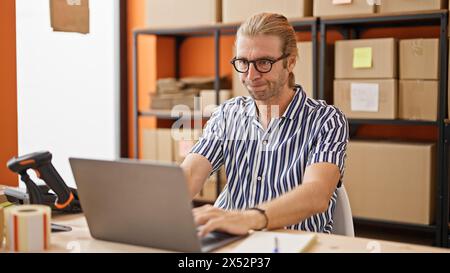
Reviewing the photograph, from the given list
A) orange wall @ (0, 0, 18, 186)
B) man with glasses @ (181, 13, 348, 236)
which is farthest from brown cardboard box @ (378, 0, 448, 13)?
orange wall @ (0, 0, 18, 186)

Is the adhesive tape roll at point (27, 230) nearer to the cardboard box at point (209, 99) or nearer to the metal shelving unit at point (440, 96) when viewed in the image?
the metal shelving unit at point (440, 96)

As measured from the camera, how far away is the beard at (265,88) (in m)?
1.95

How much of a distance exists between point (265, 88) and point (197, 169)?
1.10 ft

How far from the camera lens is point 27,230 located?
134cm

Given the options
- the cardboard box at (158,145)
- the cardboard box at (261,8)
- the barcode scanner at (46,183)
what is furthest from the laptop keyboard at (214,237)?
the cardboard box at (158,145)

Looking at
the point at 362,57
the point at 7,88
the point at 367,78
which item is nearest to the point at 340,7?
the point at 362,57

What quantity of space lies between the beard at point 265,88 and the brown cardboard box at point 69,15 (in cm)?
63

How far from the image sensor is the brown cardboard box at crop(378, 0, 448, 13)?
3010mm

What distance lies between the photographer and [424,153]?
3.09 m

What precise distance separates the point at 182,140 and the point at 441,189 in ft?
5.05

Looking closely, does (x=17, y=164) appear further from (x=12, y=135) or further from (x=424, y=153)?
(x=424, y=153)

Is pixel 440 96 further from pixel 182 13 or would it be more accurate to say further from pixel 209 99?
pixel 182 13

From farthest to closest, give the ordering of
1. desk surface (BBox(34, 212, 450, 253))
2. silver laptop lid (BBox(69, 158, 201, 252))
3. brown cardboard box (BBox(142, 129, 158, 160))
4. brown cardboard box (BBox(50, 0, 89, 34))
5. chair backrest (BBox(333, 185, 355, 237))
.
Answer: brown cardboard box (BBox(142, 129, 158, 160)) → brown cardboard box (BBox(50, 0, 89, 34)) → chair backrest (BBox(333, 185, 355, 237)) → desk surface (BBox(34, 212, 450, 253)) → silver laptop lid (BBox(69, 158, 201, 252))

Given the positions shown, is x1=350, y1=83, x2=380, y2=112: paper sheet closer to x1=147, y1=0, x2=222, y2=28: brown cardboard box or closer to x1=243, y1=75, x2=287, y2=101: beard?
x1=147, y1=0, x2=222, y2=28: brown cardboard box
